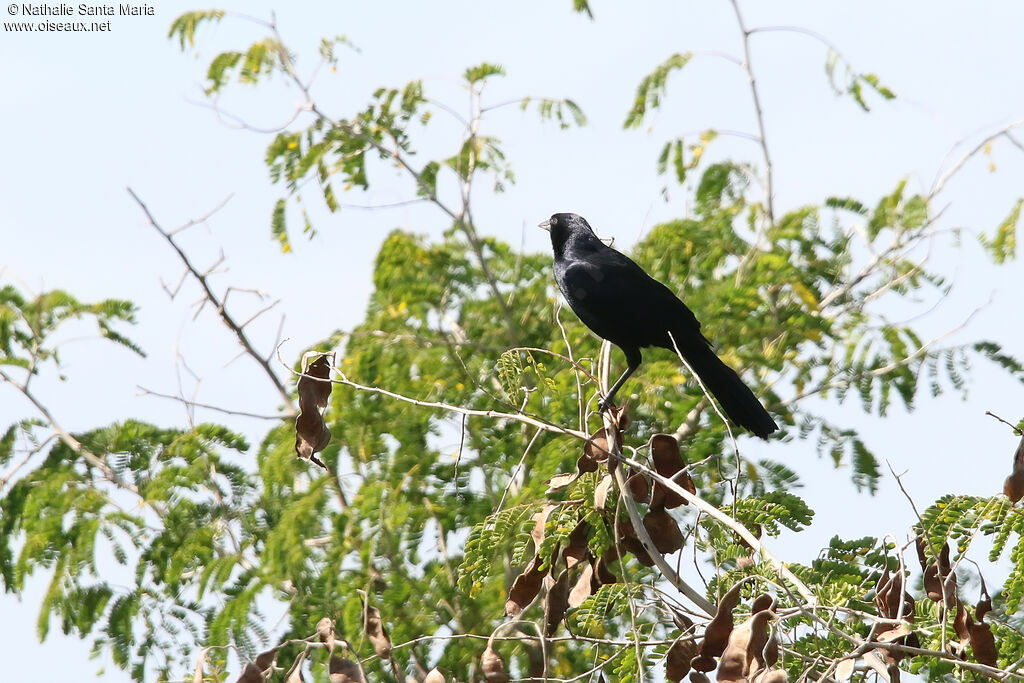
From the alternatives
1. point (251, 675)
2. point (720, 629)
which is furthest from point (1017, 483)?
point (251, 675)

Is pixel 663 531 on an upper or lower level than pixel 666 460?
lower

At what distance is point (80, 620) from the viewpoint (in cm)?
522

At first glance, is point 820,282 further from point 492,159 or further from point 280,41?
point 280,41

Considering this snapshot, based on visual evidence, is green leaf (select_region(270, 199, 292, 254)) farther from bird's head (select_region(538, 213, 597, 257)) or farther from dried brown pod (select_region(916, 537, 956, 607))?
dried brown pod (select_region(916, 537, 956, 607))

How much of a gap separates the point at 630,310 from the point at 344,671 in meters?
2.85

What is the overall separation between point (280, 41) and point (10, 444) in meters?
2.74

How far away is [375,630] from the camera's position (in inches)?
135

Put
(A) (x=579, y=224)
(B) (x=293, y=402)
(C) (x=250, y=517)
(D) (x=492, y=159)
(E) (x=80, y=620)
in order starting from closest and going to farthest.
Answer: (E) (x=80, y=620) → (C) (x=250, y=517) → (B) (x=293, y=402) → (A) (x=579, y=224) → (D) (x=492, y=159)

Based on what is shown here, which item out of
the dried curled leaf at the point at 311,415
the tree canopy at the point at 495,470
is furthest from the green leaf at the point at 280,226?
the dried curled leaf at the point at 311,415

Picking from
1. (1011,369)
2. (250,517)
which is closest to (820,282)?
(1011,369)

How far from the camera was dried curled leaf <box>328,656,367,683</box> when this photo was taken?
303 centimetres

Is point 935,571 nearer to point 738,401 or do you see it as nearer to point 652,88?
point 738,401

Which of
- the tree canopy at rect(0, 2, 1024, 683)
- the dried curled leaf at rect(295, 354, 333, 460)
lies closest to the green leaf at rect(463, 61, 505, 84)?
the tree canopy at rect(0, 2, 1024, 683)

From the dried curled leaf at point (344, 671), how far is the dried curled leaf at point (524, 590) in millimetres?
A: 465
